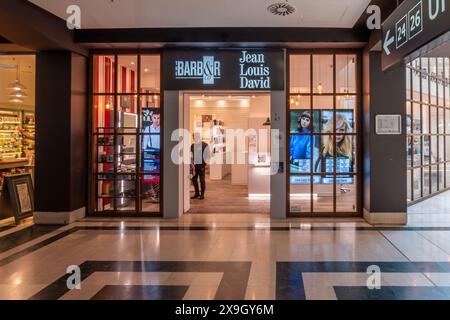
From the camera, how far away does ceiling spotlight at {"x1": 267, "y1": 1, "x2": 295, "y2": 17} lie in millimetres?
4965

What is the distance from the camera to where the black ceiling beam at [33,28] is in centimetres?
441

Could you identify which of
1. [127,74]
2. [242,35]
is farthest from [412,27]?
[127,74]

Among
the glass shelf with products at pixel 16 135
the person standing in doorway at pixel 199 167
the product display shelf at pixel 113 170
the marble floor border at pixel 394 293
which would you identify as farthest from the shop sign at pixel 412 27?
the glass shelf with products at pixel 16 135

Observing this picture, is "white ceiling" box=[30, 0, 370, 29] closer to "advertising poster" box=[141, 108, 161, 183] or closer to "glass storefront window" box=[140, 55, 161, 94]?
"glass storefront window" box=[140, 55, 161, 94]

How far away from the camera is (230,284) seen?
11.2ft

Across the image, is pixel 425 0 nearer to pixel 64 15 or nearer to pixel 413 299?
pixel 413 299

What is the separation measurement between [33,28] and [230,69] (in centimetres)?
299

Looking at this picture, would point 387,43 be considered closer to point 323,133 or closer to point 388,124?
point 388,124

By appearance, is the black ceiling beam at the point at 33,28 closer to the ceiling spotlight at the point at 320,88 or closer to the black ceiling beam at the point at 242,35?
the black ceiling beam at the point at 242,35

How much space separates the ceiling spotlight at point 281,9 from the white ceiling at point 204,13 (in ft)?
0.24

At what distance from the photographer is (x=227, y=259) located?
418cm

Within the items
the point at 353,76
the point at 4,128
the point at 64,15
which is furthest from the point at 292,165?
the point at 4,128

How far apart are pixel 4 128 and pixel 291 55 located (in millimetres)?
8283

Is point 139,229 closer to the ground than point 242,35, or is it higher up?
closer to the ground
